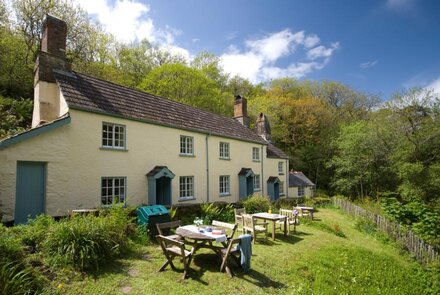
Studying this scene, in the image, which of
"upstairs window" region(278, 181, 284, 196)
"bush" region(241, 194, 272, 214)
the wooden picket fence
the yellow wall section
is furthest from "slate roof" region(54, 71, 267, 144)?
the wooden picket fence

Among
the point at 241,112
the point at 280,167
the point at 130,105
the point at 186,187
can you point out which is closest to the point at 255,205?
the point at 186,187

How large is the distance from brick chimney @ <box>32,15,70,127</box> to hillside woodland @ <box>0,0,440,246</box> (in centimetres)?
373

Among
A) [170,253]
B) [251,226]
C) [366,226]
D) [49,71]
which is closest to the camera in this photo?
[170,253]

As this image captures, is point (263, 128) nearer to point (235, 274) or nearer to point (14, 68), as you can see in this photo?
point (235, 274)

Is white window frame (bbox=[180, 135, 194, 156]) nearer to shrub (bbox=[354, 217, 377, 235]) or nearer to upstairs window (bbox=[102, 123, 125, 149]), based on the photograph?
upstairs window (bbox=[102, 123, 125, 149])

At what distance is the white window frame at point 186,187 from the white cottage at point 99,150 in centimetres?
7

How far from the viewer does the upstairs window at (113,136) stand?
13.6 meters

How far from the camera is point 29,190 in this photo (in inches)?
424

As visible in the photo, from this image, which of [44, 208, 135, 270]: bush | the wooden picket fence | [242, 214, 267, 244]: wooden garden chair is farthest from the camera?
the wooden picket fence

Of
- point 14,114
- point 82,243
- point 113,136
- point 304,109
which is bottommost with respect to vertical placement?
point 82,243

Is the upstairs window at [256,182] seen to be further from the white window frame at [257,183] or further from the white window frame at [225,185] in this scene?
the white window frame at [225,185]

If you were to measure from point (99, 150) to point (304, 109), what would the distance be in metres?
33.2

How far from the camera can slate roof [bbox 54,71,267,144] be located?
1297cm

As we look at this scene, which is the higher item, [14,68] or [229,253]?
[14,68]
